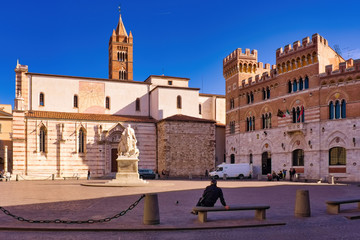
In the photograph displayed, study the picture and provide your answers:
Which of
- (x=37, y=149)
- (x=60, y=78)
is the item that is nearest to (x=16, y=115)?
(x=37, y=149)

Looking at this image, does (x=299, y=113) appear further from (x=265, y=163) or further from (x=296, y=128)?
(x=265, y=163)

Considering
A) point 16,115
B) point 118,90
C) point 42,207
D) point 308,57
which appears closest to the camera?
point 42,207

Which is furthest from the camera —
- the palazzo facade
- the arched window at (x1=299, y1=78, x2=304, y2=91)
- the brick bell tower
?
Answer: the brick bell tower

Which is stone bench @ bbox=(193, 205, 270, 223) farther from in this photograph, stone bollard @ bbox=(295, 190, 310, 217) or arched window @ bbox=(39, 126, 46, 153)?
arched window @ bbox=(39, 126, 46, 153)

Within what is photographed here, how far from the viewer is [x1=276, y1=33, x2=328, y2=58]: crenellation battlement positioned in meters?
39.9

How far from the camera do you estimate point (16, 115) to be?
4422 cm

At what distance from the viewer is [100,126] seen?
47.6 metres

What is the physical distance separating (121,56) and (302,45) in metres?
43.1

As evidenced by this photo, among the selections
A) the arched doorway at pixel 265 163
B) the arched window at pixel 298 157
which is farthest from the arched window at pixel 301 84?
the arched doorway at pixel 265 163

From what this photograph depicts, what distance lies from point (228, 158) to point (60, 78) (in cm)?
2470

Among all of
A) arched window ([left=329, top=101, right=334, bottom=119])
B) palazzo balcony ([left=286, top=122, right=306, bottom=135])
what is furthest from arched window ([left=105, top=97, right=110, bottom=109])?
arched window ([left=329, top=101, right=334, bottom=119])

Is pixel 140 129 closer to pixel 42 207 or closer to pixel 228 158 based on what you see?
pixel 228 158

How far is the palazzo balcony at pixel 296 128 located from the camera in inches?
1577

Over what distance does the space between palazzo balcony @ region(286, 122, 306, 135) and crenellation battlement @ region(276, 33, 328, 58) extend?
27.3 ft
